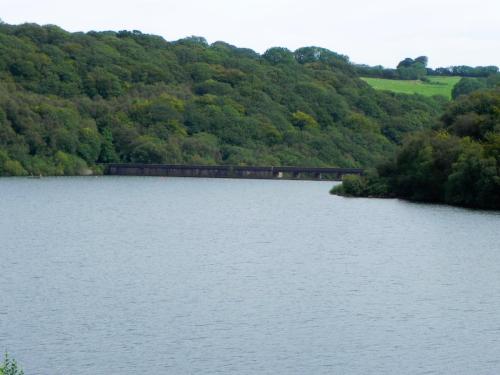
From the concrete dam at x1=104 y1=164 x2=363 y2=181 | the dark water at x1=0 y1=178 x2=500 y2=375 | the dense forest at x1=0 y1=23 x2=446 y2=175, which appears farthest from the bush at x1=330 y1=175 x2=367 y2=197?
the dense forest at x1=0 y1=23 x2=446 y2=175

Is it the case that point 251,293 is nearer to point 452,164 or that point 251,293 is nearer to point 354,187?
point 452,164

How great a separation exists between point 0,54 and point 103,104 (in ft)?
62.8

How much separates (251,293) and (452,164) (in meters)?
52.3

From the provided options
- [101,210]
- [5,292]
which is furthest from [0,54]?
[5,292]

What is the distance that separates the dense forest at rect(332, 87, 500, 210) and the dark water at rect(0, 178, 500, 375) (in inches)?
237

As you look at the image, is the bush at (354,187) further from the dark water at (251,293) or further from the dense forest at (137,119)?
the dense forest at (137,119)

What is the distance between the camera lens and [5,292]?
151 feet

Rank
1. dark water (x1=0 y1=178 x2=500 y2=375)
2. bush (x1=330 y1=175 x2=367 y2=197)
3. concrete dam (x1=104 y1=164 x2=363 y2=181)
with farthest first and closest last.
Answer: concrete dam (x1=104 y1=164 x2=363 y2=181) < bush (x1=330 y1=175 x2=367 y2=197) < dark water (x1=0 y1=178 x2=500 y2=375)

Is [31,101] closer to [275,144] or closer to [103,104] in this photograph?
[103,104]

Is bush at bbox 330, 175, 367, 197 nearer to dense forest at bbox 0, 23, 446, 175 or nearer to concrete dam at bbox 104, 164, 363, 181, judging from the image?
concrete dam at bbox 104, 164, 363, 181

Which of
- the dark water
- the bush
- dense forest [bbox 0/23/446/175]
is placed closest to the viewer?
the dark water

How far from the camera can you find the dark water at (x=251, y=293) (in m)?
36.2

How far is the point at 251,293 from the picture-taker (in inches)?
1865

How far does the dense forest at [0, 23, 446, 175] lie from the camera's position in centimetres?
15425
